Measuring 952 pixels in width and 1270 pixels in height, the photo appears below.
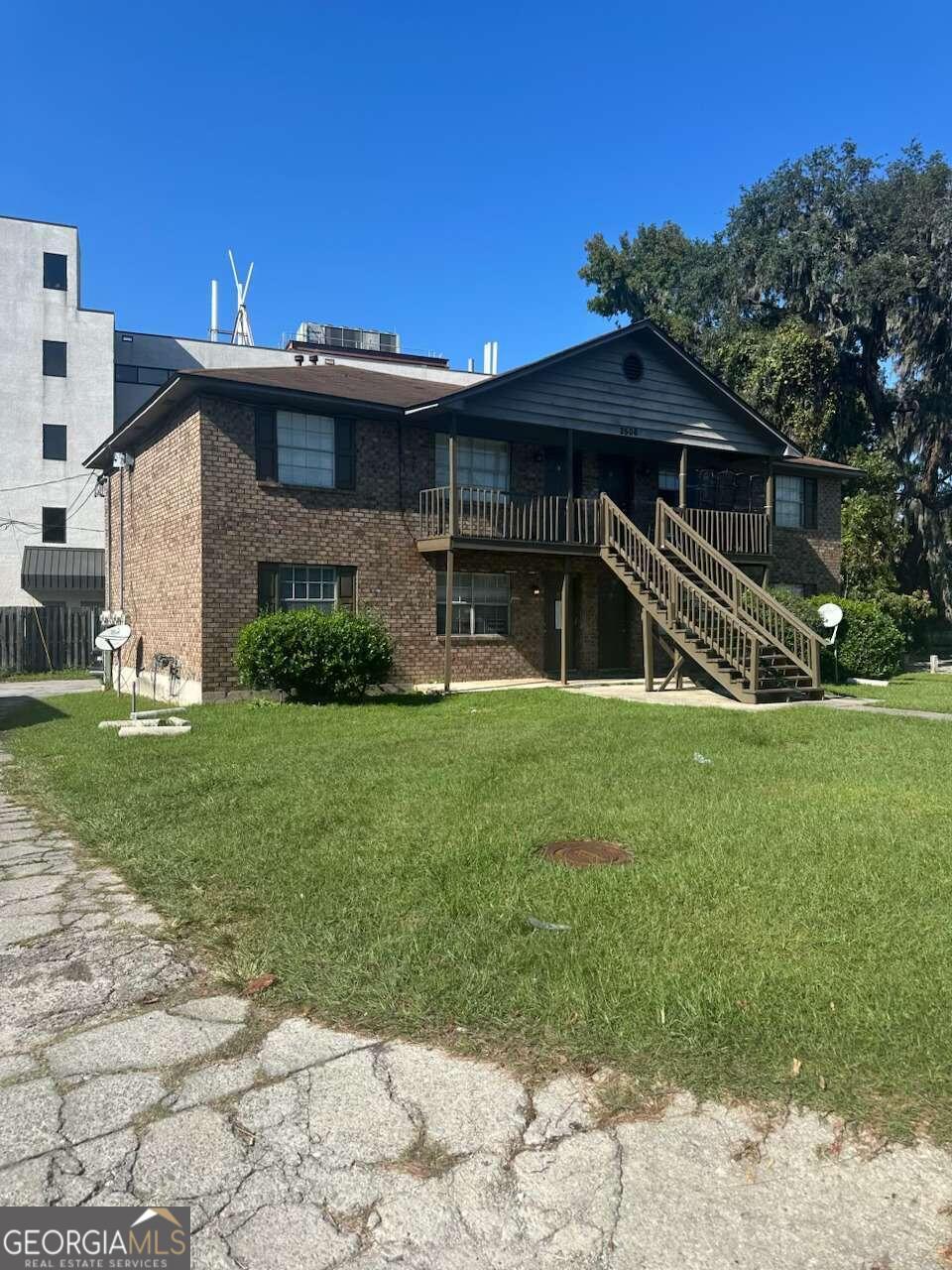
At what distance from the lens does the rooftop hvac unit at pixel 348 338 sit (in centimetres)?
4497

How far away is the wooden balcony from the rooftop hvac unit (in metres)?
30.3

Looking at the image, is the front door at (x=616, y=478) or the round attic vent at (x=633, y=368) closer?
the round attic vent at (x=633, y=368)

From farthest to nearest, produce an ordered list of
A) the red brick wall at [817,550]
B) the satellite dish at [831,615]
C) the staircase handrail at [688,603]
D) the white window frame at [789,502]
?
the white window frame at [789,502] → the red brick wall at [817,550] → the satellite dish at [831,615] → the staircase handrail at [688,603]

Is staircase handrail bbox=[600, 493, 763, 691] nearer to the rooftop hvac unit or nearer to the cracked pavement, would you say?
the cracked pavement

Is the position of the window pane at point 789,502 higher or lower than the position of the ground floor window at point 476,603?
higher

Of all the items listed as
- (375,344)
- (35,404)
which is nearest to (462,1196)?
(35,404)

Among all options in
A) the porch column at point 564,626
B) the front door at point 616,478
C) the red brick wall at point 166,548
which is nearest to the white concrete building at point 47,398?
the red brick wall at point 166,548

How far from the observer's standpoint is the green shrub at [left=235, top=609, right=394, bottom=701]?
1330 cm

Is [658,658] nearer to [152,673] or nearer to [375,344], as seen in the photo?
[152,673]

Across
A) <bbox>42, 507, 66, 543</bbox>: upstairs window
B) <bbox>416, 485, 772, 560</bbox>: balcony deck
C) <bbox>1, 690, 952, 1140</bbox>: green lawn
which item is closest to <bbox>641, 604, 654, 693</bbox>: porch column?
<bbox>416, 485, 772, 560</bbox>: balcony deck

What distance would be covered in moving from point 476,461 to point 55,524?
67.3 ft

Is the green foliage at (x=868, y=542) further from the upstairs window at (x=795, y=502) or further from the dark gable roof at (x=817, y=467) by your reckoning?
the upstairs window at (x=795, y=502)

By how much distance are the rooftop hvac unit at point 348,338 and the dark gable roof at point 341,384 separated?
2649cm

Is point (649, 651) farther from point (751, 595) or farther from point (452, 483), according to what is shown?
point (452, 483)
